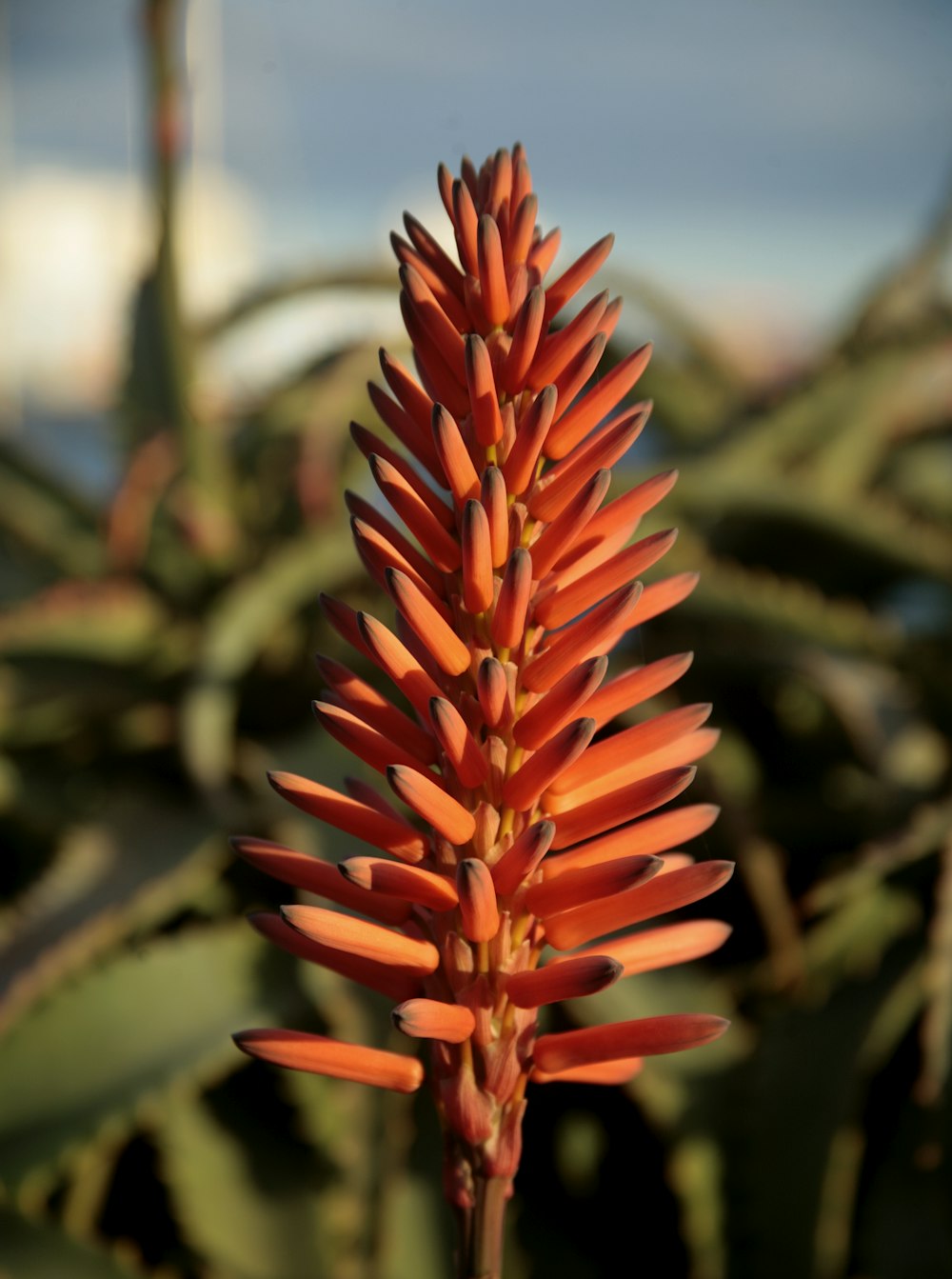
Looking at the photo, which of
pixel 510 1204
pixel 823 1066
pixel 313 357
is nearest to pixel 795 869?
pixel 823 1066

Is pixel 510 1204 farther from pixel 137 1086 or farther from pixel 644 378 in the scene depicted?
pixel 644 378

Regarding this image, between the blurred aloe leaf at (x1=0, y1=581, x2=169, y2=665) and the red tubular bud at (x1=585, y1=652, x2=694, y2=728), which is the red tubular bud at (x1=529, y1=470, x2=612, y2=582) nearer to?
the red tubular bud at (x1=585, y1=652, x2=694, y2=728)

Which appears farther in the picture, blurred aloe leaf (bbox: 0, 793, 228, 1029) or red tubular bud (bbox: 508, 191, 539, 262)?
blurred aloe leaf (bbox: 0, 793, 228, 1029)

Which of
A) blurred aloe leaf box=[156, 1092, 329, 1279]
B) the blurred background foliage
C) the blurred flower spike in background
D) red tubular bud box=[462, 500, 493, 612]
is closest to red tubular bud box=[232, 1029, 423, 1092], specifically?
the blurred flower spike in background

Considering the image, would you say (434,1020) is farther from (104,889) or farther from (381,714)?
(104,889)

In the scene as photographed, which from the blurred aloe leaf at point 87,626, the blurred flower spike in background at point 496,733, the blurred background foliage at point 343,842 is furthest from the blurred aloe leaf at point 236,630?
the blurred flower spike in background at point 496,733

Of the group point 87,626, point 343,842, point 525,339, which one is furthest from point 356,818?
point 87,626
